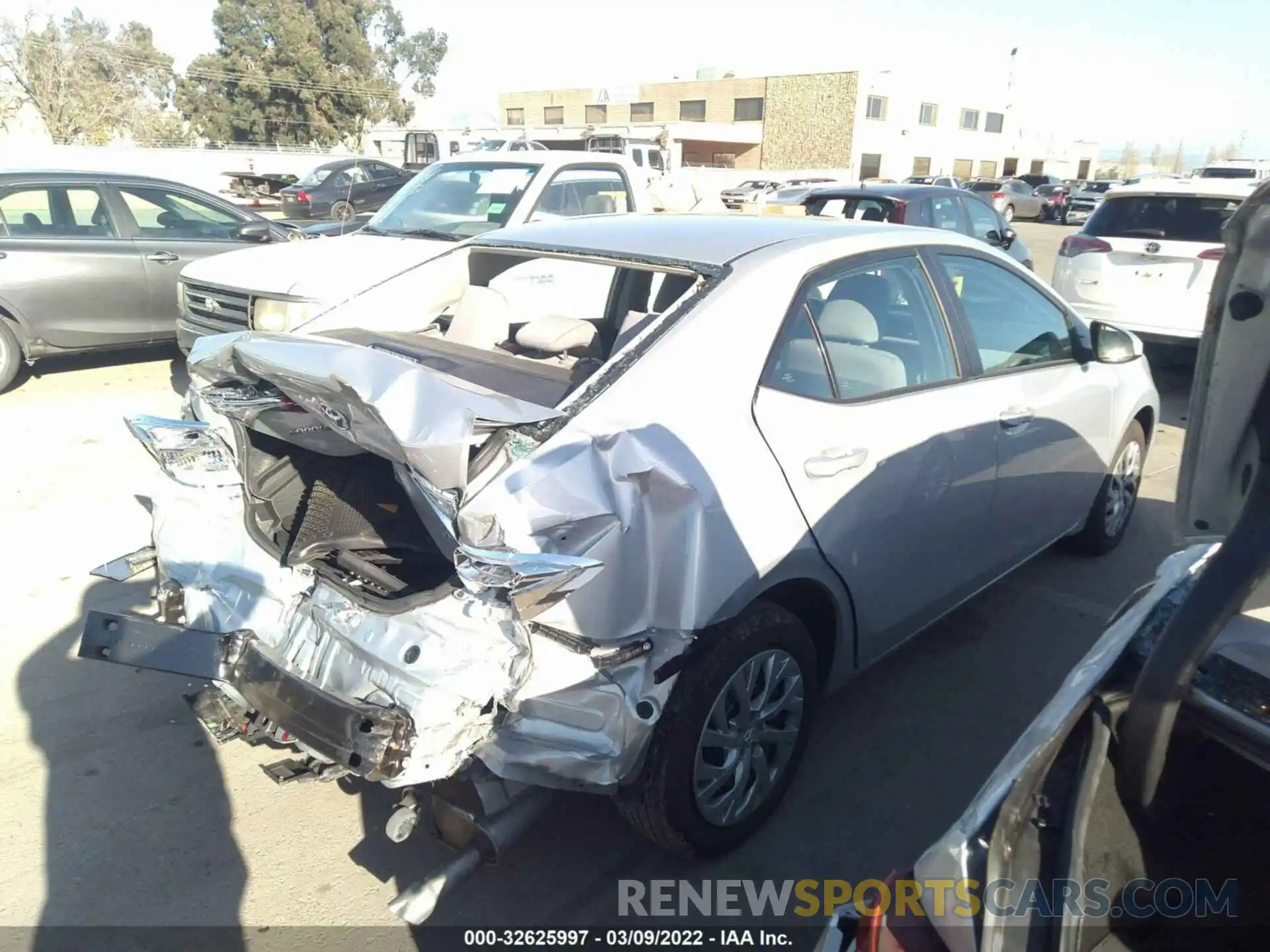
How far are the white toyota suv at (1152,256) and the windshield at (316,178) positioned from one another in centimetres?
1820

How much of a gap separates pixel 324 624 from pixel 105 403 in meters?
6.00

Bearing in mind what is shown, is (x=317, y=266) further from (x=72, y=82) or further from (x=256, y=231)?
(x=72, y=82)

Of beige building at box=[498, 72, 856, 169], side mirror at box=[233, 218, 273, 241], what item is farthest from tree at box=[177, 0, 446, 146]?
side mirror at box=[233, 218, 273, 241]

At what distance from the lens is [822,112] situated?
164 feet

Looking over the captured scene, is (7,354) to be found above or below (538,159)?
below

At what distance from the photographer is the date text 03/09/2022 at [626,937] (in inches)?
99.8

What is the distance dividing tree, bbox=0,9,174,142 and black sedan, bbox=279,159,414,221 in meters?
20.9

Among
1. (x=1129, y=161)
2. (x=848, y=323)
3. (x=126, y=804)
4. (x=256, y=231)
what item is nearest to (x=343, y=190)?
(x=256, y=231)

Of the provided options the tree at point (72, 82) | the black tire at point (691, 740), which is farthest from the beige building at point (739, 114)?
the black tire at point (691, 740)

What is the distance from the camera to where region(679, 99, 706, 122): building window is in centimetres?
5694

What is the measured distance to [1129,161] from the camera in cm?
9100

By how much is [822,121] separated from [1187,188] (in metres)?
45.8

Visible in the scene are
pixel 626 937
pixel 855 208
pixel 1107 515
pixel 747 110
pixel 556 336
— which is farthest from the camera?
pixel 747 110

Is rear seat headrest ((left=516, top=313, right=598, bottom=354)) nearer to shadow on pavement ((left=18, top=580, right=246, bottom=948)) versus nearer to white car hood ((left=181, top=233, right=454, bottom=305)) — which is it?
shadow on pavement ((left=18, top=580, right=246, bottom=948))
